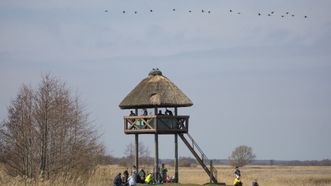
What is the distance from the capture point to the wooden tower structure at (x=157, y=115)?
154 feet

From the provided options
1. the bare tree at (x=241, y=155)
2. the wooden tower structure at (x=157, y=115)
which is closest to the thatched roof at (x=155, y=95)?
the wooden tower structure at (x=157, y=115)

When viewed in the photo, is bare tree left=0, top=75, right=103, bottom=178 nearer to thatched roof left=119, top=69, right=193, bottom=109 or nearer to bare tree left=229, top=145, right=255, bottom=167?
thatched roof left=119, top=69, right=193, bottom=109

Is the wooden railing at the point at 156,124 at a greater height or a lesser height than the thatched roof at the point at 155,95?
lesser

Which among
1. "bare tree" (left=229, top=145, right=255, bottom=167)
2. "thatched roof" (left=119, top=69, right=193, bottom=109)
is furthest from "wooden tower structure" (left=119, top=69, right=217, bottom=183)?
"bare tree" (left=229, top=145, right=255, bottom=167)

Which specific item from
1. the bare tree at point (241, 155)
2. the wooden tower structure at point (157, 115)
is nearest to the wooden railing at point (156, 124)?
the wooden tower structure at point (157, 115)

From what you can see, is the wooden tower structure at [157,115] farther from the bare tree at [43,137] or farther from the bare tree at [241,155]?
the bare tree at [241,155]

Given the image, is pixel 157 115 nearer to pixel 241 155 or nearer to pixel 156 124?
pixel 156 124

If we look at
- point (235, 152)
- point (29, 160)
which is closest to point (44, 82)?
point (29, 160)

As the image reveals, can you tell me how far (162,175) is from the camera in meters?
47.9

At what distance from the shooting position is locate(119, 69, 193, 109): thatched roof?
1882 inches

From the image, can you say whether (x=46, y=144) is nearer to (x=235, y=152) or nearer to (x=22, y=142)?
(x=22, y=142)

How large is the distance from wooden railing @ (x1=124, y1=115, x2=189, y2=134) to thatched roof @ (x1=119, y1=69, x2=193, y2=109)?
93 centimetres

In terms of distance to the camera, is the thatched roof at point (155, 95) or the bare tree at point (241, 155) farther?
the bare tree at point (241, 155)

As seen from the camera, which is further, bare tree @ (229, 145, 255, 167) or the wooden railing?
bare tree @ (229, 145, 255, 167)
